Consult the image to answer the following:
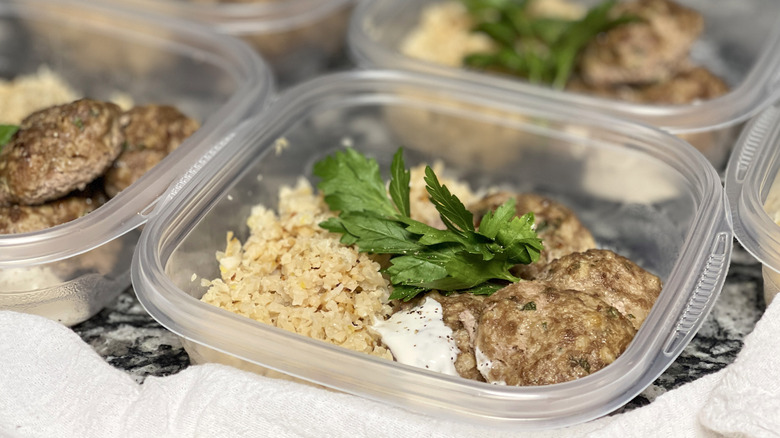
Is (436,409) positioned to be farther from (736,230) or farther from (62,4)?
(62,4)

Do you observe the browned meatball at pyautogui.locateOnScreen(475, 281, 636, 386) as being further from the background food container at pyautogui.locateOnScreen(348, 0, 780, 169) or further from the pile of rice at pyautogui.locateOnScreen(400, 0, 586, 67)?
the pile of rice at pyautogui.locateOnScreen(400, 0, 586, 67)

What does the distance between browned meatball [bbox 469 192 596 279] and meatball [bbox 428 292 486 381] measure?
9.0 inches

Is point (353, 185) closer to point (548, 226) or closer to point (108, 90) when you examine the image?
point (548, 226)

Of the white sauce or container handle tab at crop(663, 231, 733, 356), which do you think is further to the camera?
the white sauce

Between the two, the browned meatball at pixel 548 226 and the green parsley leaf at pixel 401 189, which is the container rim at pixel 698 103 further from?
the green parsley leaf at pixel 401 189

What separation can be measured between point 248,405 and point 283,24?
1.80m

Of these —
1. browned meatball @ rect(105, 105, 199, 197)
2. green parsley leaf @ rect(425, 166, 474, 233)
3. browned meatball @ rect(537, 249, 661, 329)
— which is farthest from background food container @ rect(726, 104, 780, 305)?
browned meatball @ rect(105, 105, 199, 197)

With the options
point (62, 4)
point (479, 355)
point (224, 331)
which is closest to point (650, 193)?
point (479, 355)

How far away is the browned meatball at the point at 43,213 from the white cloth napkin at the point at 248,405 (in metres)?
0.31

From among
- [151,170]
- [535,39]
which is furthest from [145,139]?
[535,39]

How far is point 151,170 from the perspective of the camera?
→ 2.24 metres

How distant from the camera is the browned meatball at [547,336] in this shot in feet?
5.70

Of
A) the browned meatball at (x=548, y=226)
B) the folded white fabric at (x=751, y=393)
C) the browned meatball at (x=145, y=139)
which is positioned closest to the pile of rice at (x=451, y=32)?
the browned meatball at (x=548, y=226)

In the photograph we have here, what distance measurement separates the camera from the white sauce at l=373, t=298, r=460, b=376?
1879 millimetres
